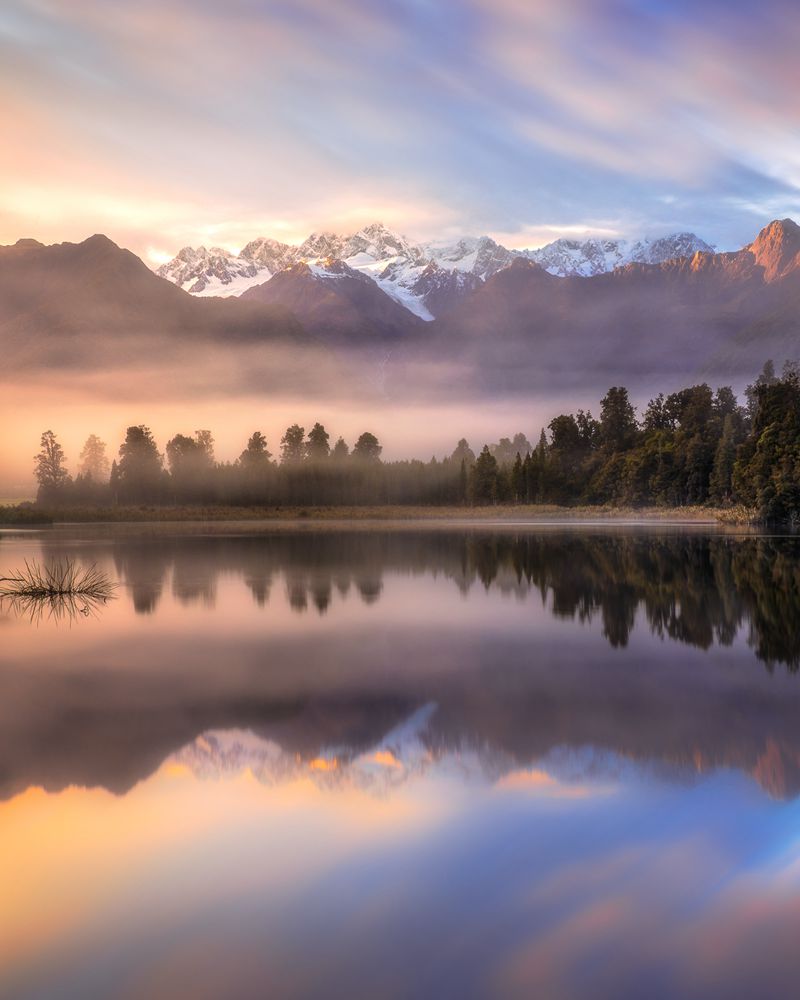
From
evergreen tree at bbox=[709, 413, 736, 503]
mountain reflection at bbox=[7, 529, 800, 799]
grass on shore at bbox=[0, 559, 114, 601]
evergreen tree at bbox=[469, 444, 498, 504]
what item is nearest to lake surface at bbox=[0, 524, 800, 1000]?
mountain reflection at bbox=[7, 529, 800, 799]

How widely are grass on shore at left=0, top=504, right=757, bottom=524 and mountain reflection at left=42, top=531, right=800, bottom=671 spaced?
179 feet

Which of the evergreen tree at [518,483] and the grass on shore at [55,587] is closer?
the grass on shore at [55,587]

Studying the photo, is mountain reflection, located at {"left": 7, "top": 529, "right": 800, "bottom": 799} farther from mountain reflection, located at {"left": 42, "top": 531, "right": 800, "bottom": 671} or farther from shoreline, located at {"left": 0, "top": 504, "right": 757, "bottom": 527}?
shoreline, located at {"left": 0, "top": 504, "right": 757, "bottom": 527}

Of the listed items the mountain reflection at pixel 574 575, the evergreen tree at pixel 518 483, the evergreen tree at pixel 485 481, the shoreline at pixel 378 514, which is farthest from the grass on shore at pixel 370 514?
the mountain reflection at pixel 574 575

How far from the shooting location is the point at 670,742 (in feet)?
44.7

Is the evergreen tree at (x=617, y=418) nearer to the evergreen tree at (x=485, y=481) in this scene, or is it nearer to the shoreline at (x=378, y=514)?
the shoreline at (x=378, y=514)

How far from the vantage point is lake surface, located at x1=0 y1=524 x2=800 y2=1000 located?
7.44 meters

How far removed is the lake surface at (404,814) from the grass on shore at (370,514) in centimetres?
9403

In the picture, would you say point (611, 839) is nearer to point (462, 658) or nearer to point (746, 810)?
point (746, 810)

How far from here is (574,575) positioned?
41.7 metres

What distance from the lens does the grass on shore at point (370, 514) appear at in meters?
132

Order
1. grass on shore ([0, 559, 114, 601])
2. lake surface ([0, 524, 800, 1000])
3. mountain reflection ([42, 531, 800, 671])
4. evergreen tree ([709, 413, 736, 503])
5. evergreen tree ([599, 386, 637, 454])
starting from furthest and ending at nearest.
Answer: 1. evergreen tree ([599, 386, 637, 454])
2. evergreen tree ([709, 413, 736, 503])
3. grass on shore ([0, 559, 114, 601])
4. mountain reflection ([42, 531, 800, 671])
5. lake surface ([0, 524, 800, 1000])

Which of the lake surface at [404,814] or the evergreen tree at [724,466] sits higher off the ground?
the evergreen tree at [724,466]

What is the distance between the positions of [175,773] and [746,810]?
25.1ft
